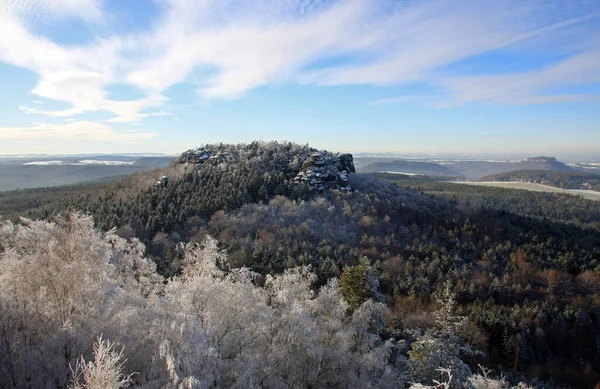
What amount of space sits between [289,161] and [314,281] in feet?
243

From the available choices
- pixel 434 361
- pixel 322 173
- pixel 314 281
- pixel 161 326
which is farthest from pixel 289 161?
pixel 161 326

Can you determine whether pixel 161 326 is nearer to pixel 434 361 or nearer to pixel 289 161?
pixel 434 361

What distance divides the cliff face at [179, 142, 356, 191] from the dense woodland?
869 millimetres

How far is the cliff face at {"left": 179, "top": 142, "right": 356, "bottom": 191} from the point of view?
8838 centimetres

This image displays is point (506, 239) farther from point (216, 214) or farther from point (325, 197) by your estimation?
point (216, 214)

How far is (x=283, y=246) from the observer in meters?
62.1

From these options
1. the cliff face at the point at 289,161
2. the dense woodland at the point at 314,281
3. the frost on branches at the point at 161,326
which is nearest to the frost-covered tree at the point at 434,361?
the dense woodland at the point at 314,281

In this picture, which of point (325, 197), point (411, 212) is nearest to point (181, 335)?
point (325, 197)

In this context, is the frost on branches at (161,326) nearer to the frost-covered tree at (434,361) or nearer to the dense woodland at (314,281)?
the dense woodland at (314,281)

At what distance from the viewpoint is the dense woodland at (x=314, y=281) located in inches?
636

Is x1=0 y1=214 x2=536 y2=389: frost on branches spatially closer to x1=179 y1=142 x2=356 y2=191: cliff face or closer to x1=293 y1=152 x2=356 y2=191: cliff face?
x1=179 y1=142 x2=356 y2=191: cliff face

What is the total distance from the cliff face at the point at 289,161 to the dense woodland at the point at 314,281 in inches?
34.2

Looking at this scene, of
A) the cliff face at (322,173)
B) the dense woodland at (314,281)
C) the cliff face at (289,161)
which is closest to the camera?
the dense woodland at (314,281)

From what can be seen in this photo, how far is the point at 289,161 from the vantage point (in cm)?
9531
